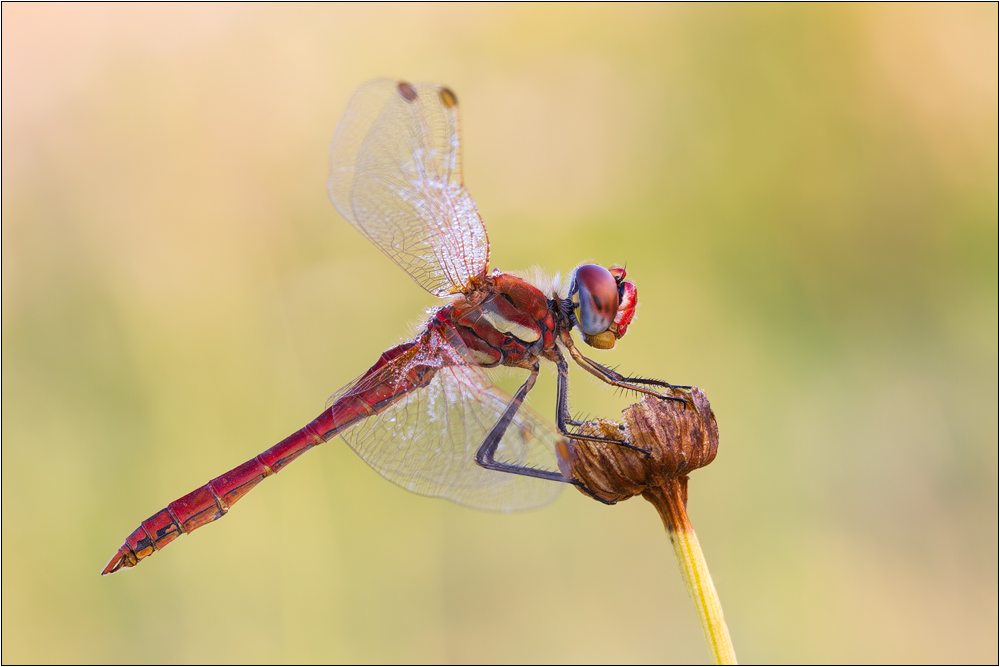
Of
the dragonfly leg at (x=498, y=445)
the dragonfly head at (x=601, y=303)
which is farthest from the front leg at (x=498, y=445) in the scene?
the dragonfly head at (x=601, y=303)

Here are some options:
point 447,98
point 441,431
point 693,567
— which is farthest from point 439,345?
point 693,567

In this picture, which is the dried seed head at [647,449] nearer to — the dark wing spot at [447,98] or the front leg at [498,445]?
the front leg at [498,445]

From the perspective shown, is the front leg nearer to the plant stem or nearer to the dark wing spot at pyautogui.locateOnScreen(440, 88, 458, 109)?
the plant stem

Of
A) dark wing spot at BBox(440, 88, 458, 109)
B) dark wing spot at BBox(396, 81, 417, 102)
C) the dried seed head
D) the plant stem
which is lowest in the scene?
the plant stem

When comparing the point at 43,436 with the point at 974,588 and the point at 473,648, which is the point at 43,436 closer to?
the point at 473,648

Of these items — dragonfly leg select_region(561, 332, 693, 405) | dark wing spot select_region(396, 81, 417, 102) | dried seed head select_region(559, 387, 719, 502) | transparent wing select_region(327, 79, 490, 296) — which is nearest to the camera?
dried seed head select_region(559, 387, 719, 502)

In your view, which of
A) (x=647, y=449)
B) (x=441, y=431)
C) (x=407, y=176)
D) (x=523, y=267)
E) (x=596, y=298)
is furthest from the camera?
(x=523, y=267)

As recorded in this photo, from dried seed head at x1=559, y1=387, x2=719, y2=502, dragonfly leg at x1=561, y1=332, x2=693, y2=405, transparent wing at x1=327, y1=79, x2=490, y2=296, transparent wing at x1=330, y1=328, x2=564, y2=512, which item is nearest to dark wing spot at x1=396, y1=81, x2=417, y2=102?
transparent wing at x1=327, y1=79, x2=490, y2=296

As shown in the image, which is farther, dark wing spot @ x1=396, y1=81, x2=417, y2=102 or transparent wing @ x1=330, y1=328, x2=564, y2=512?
dark wing spot @ x1=396, y1=81, x2=417, y2=102

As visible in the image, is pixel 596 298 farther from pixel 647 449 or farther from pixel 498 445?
pixel 647 449
